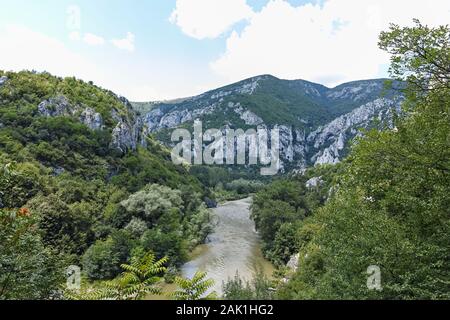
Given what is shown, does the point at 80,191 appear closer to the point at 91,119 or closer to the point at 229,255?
the point at 229,255

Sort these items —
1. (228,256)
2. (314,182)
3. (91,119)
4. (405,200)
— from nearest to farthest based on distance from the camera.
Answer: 1. (405,200)
2. (228,256)
3. (91,119)
4. (314,182)

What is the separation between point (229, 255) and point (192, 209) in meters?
11.8

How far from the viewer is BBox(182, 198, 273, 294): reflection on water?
1352 inches

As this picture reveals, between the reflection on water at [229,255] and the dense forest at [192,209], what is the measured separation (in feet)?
5.85

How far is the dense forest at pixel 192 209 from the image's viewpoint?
35.3 ft

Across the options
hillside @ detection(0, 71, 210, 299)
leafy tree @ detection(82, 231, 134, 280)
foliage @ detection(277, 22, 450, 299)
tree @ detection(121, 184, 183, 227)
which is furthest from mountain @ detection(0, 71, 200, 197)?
foliage @ detection(277, 22, 450, 299)

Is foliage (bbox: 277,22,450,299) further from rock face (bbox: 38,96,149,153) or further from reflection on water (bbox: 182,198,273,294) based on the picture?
rock face (bbox: 38,96,149,153)

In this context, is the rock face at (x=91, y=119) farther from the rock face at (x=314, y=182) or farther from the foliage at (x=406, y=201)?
the foliage at (x=406, y=201)

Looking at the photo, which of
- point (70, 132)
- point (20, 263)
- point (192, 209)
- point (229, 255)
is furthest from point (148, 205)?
point (20, 263)

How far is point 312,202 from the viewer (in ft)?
173

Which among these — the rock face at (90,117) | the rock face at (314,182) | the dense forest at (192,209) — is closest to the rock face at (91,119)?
the rock face at (90,117)

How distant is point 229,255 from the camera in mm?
41062
